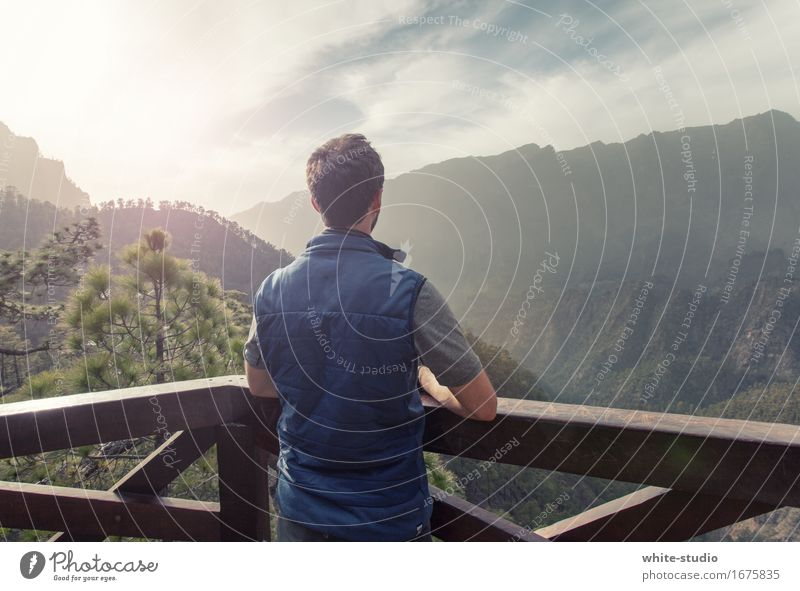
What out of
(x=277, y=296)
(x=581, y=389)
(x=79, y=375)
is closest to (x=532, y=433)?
(x=277, y=296)

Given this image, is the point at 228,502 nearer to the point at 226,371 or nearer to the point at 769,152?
the point at 226,371

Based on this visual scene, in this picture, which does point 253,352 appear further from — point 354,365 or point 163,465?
point 163,465

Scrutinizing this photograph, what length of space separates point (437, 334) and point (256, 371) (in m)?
0.48

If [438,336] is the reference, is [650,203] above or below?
above

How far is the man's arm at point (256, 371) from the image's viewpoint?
116 cm

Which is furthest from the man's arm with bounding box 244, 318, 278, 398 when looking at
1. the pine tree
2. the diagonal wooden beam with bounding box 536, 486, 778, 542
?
the pine tree

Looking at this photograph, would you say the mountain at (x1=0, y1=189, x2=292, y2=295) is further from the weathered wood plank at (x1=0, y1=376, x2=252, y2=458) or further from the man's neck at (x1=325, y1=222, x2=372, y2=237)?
the man's neck at (x1=325, y1=222, x2=372, y2=237)

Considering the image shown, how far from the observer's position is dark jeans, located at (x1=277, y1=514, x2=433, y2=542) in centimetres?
112

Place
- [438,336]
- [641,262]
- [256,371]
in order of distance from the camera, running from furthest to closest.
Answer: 1. [641,262]
2. [256,371]
3. [438,336]

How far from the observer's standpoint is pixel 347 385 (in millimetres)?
1015

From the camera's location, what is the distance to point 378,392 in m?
1.01

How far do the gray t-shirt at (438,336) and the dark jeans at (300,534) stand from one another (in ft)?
1.46

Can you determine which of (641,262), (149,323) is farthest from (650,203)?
(149,323)

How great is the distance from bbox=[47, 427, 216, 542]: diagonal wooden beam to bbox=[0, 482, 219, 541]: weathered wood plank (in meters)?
0.03
